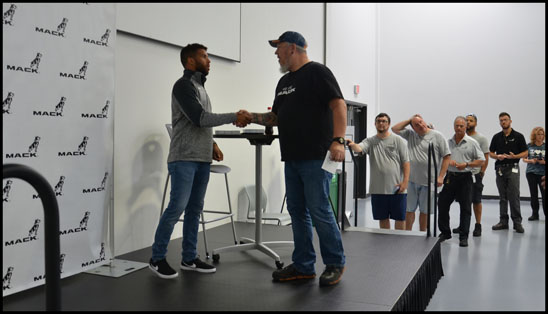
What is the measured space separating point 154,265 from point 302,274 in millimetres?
908

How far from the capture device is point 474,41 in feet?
31.0

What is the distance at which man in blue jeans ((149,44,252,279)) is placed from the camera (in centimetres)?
287

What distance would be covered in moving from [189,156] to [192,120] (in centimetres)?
23

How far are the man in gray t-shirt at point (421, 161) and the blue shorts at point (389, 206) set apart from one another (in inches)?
17.0

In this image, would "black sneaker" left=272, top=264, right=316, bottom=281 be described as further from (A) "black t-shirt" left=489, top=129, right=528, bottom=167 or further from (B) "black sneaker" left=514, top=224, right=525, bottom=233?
(A) "black t-shirt" left=489, top=129, right=528, bottom=167

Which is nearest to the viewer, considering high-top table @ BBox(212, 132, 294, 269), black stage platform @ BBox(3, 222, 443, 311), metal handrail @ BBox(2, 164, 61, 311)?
metal handrail @ BBox(2, 164, 61, 311)

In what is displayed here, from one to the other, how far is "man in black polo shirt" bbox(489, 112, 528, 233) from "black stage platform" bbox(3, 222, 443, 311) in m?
2.80

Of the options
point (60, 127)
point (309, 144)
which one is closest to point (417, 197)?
point (309, 144)

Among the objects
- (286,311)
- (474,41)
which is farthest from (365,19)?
(286,311)

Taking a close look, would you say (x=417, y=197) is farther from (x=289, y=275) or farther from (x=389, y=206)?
(x=289, y=275)

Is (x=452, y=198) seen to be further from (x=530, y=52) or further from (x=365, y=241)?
(x=530, y=52)

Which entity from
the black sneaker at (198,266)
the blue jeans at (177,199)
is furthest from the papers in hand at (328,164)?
the black sneaker at (198,266)

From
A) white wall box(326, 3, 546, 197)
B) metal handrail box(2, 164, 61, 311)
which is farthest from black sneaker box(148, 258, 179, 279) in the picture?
white wall box(326, 3, 546, 197)

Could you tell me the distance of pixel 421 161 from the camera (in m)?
4.86
